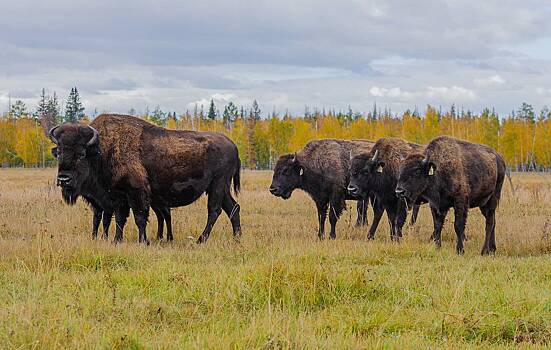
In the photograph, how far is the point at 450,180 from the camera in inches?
452

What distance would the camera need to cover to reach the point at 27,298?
636cm

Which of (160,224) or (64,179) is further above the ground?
(64,179)

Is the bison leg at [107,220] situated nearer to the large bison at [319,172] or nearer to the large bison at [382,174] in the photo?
the large bison at [319,172]

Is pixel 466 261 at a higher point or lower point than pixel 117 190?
lower

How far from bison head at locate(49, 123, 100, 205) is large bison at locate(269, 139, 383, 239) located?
550 cm

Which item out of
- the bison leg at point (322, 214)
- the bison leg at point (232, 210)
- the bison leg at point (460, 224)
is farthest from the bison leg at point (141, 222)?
the bison leg at point (460, 224)

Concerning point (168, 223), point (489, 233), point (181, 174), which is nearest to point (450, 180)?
point (489, 233)

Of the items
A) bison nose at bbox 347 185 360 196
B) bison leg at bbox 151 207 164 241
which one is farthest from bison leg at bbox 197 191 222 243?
bison nose at bbox 347 185 360 196

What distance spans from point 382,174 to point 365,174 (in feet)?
1.25

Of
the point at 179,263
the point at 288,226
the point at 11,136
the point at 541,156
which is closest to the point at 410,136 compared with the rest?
the point at 541,156

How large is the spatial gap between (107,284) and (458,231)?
672 cm

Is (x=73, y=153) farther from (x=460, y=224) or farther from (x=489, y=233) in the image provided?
(x=489, y=233)

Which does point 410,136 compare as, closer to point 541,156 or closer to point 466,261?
point 541,156

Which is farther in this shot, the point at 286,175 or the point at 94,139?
the point at 286,175
